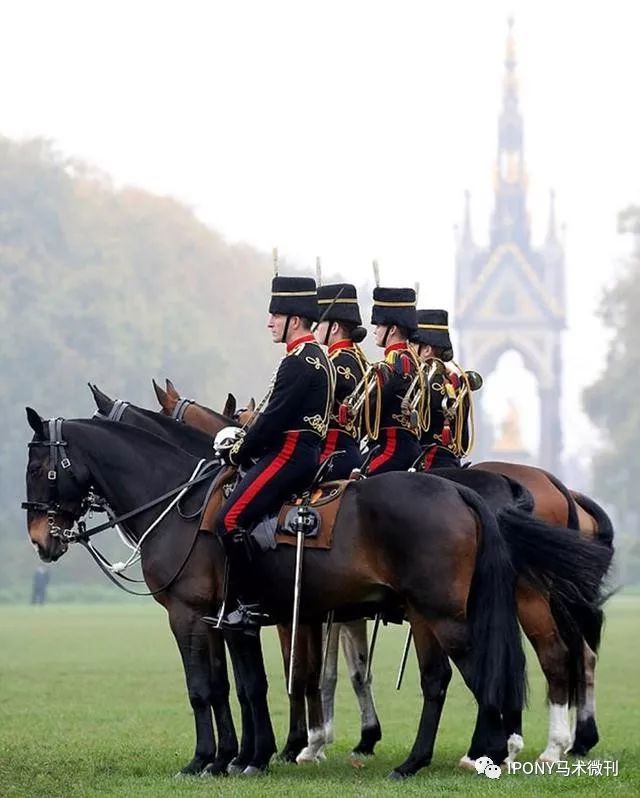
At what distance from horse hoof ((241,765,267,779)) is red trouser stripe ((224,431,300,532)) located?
1466mm

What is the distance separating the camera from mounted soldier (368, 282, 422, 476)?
47.7 ft

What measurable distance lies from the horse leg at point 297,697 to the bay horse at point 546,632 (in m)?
0.07

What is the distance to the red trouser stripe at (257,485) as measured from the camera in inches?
519

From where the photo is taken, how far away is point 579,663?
576 inches

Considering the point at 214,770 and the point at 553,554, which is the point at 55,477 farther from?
the point at 553,554

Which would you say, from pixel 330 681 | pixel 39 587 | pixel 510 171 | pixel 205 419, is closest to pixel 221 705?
pixel 330 681

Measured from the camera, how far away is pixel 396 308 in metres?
14.8

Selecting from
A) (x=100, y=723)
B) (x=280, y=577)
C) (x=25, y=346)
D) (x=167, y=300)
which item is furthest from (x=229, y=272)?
(x=280, y=577)

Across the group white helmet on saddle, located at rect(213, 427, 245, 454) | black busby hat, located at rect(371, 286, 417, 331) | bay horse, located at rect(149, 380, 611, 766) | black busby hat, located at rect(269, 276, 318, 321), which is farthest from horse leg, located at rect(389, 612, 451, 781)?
black busby hat, located at rect(371, 286, 417, 331)

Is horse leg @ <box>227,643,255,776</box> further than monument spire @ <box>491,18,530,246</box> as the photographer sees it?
No

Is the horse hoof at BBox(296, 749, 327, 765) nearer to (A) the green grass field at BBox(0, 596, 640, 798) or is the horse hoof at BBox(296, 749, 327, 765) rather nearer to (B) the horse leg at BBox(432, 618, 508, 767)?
(A) the green grass field at BBox(0, 596, 640, 798)

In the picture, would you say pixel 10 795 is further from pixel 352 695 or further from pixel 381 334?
pixel 352 695

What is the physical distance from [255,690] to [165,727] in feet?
14.5

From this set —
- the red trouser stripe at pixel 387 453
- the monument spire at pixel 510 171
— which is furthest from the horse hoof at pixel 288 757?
the monument spire at pixel 510 171
